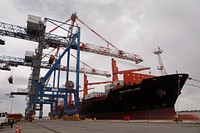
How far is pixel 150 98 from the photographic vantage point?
24938 millimetres

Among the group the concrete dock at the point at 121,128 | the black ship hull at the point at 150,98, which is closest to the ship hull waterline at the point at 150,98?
the black ship hull at the point at 150,98

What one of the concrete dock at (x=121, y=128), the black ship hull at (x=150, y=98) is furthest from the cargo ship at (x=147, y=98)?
the concrete dock at (x=121, y=128)

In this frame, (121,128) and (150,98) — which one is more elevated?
(150,98)

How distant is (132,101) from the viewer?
26594 millimetres

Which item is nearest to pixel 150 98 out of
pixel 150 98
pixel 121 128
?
pixel 150 98

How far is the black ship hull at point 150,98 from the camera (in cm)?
2420

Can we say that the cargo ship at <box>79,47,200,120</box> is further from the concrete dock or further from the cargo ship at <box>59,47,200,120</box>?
the concrete dock

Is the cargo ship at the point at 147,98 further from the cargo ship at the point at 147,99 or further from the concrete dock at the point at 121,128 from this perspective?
the concrete dock at the point at 121,128

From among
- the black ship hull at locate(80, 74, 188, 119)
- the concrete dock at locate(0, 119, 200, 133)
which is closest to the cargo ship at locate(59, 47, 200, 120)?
the black ship hull at locate(80, 74, 188, 119)

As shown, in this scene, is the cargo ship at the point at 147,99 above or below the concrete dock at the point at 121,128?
above

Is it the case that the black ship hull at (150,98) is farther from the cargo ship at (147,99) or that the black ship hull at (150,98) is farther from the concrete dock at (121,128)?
the concrete dock at (121,128)

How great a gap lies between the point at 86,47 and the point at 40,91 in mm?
14247

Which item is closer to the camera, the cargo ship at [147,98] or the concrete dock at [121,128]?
the concrete dock at [121,128]

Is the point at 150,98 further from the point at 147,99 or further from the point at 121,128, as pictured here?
the point at 121,128
